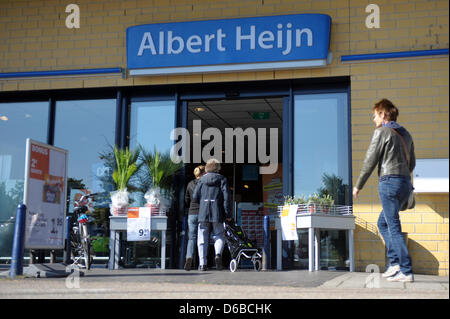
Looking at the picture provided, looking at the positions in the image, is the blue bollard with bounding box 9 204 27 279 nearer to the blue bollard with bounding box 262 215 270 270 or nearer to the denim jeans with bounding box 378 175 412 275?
the blue bollard with bounding box 262 215 270 270

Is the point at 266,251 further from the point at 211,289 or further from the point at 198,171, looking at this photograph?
the point at 211,289

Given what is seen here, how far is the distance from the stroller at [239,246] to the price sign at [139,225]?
113cm

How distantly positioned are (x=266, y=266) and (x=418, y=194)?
2.34 m

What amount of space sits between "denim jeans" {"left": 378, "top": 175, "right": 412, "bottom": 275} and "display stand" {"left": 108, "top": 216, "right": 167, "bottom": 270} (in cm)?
388

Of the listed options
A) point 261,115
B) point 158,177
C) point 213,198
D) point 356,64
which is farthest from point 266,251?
point 261,115

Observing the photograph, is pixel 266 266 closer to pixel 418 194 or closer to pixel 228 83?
pixel 418 194

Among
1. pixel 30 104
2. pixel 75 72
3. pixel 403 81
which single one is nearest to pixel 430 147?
pixel 403 81

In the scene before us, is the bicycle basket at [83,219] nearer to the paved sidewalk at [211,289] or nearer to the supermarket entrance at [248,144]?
the paved sidewalk at [211,289]

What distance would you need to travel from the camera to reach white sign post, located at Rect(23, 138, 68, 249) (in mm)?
6719

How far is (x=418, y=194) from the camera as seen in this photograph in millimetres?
8398

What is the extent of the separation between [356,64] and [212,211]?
3059mm

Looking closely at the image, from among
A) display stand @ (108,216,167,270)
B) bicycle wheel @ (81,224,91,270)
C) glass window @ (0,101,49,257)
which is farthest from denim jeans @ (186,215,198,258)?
glass window @ (0,101,49,257)

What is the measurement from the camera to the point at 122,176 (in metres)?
9.15
